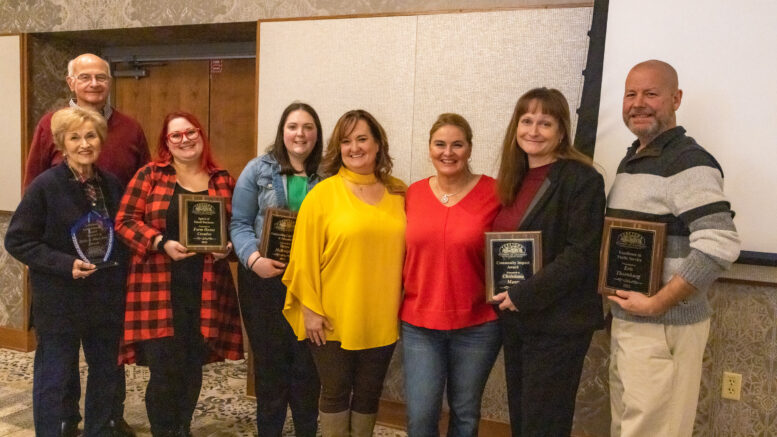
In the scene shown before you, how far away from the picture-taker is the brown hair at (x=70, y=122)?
2094 millimetres

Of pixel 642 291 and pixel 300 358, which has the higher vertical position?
pixel 642 291

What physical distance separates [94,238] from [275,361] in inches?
32.9

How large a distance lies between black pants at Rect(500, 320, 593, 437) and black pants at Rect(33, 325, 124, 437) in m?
1.60

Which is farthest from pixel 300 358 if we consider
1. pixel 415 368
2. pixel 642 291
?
pixel 642 291

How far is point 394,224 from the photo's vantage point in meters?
1.83

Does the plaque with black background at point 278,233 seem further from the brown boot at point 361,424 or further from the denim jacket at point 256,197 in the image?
the brown boot at point 361,424

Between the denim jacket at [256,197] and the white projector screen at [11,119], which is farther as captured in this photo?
the white projector screen at [11,119]

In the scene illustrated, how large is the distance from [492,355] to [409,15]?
1.60 m

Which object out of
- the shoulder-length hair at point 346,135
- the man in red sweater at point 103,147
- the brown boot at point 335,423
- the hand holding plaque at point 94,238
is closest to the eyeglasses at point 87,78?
the man in red sweater at point 103,147

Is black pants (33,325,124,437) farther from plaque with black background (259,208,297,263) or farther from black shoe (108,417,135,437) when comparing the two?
plaque with black background (259,208,297,263)

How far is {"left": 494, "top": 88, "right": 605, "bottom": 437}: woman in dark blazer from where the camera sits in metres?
1.62

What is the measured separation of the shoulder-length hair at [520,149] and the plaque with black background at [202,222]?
106cm

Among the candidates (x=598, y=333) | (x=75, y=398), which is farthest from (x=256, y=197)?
(x=598, y=333)

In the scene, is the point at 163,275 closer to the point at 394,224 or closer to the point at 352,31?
the point at 394,224
